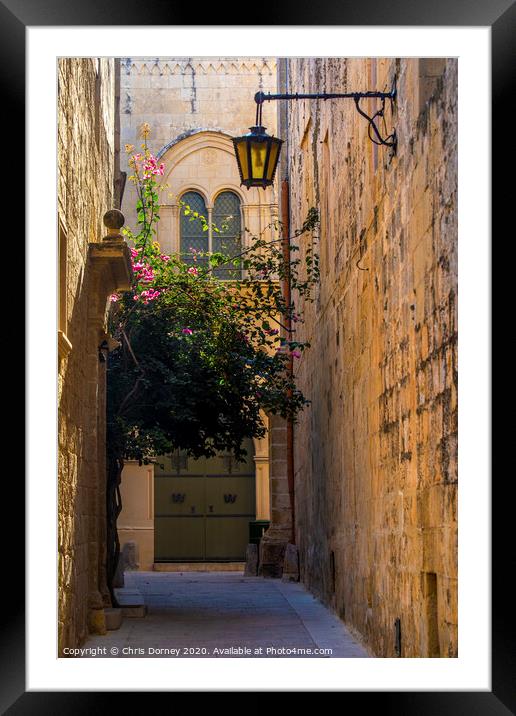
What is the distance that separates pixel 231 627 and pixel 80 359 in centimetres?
304

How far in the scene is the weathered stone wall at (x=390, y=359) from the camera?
652cm

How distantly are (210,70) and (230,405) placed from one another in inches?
525

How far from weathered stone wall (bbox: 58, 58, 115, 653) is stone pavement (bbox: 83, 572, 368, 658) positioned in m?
0.50

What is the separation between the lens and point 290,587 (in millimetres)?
17406

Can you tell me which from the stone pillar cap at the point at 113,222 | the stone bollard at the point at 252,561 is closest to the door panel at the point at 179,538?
the stone bollard at the point at 252,561

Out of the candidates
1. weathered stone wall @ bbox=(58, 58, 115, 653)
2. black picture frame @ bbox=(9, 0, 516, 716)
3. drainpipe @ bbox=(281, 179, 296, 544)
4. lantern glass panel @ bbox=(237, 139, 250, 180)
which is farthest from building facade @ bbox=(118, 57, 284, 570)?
black picture frame @ bbox=(9, 0, 516, 716)

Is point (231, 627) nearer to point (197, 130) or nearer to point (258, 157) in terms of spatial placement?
point (258, 157)

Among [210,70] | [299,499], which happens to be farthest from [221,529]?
[210,70]

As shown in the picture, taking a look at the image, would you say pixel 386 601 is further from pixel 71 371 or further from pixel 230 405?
pixel 230 405

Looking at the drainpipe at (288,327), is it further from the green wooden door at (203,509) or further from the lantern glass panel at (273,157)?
the lantern glass panel at (273,157)

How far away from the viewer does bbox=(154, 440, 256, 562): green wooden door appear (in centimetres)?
2436

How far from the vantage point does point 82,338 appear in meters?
10.8

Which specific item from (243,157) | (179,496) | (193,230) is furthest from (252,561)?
(243,157)

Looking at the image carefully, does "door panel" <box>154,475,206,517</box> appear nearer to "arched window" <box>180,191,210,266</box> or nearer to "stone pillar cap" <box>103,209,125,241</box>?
"arched window" <box>180,191,210,266</box>
